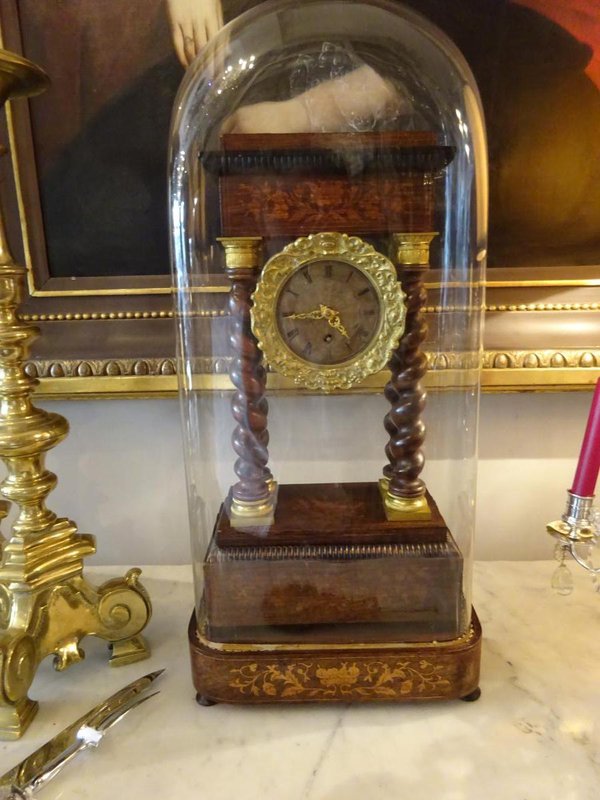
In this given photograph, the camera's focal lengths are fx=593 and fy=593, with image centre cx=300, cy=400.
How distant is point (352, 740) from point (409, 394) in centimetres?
33

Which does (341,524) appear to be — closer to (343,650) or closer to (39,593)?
(343,650)

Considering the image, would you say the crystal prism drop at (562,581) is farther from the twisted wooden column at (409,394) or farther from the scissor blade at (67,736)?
the scissor blade at (67,736)

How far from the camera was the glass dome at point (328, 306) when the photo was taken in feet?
Result: 1.86

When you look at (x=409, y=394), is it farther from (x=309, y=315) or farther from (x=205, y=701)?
(x=205, y=701)

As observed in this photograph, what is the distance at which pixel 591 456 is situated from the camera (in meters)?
0.54

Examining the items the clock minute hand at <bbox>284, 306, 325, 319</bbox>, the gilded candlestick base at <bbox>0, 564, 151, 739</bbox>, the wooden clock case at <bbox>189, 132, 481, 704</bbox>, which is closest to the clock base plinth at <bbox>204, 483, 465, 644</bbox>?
the wooden clock case at <bbox>189, 132, 481, 704</bbox>

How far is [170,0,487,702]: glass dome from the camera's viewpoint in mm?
567

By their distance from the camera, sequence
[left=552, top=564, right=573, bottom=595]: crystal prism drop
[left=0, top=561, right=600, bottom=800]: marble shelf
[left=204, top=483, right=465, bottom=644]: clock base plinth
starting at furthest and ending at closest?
[left=552, top=564, right=573, bottom=595]: crystal prism drop < [left=204, top=483, right=465, bottom=644]: clock base plinth < [left=0, top=561, right=600, bottom=800]: marble shelf

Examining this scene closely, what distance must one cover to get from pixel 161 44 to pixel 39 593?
654 millimetres

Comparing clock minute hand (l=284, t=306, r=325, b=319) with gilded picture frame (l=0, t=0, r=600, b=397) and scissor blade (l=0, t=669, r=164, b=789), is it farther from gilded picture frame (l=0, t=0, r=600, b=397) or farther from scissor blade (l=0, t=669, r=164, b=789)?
scissor blade (l=0, t=669, r=164, b=789)

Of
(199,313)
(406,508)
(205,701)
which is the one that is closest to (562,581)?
(406,508)

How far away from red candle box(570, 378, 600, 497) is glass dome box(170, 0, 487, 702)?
14cm

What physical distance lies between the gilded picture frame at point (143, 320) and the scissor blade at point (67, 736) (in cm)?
35

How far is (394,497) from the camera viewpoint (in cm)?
63
